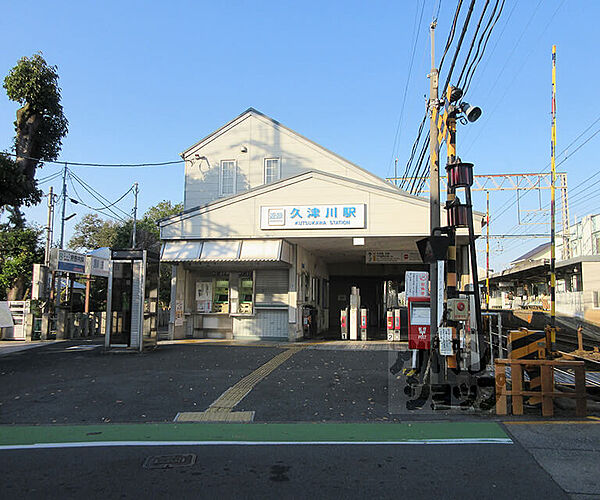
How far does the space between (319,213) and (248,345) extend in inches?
191

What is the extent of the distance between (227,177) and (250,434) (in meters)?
16.8

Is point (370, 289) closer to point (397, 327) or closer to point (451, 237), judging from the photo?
point (397, 327)

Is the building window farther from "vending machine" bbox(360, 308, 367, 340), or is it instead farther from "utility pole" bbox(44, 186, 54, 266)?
"utility pole" bbox(44, 186, 54, 266)

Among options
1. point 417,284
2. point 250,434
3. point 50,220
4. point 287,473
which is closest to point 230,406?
point 250,434

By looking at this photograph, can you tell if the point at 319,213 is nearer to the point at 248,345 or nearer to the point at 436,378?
the point at 248,345

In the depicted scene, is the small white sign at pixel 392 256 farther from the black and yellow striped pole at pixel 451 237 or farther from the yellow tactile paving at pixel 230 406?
the black and yellow striped pole at pixel 451 237

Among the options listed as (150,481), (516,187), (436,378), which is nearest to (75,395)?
(150,481)

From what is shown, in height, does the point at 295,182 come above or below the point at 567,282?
above

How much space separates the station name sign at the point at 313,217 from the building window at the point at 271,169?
4845 mm

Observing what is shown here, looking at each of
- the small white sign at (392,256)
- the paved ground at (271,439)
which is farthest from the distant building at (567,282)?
the paved ground at (271,439)

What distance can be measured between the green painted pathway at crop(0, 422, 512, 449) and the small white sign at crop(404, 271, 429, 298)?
9.80ft

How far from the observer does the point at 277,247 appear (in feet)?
53.5

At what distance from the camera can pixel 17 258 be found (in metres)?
21.3

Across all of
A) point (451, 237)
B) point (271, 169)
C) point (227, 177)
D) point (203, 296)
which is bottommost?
point (203, 296)
